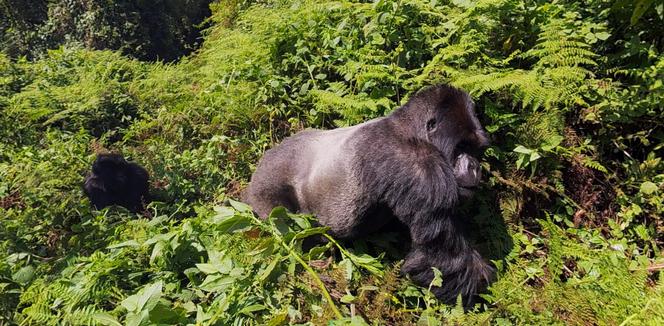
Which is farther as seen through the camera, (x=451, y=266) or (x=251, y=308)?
(x=451, y=266)

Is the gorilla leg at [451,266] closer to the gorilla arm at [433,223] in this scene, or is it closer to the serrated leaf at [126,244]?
the gorilla arm at [433,223]

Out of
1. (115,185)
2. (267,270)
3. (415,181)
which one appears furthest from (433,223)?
(115,185)

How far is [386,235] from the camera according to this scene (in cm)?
257

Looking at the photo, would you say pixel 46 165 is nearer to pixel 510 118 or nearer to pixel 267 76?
pixel 267 76

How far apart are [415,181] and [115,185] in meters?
2.27

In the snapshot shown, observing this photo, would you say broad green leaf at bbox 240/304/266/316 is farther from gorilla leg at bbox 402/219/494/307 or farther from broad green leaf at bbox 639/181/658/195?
broad green leaf at bbox 639/181/658/195

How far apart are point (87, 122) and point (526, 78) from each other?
4074 mm

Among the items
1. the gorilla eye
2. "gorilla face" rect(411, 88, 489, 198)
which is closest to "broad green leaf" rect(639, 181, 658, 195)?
"gorilla face" rect(411, 88, 489, 198)

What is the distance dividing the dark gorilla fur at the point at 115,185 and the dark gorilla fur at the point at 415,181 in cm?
137

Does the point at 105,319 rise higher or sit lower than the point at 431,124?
lower

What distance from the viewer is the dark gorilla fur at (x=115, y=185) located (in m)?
3.45

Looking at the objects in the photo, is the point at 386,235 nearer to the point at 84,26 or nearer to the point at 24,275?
the point at 24,275

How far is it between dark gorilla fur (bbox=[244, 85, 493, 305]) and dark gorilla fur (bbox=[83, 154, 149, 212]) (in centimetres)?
137

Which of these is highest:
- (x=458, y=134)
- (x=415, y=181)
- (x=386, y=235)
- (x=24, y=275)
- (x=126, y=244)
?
(x=458, y=134)
